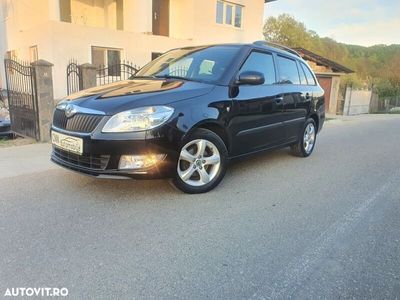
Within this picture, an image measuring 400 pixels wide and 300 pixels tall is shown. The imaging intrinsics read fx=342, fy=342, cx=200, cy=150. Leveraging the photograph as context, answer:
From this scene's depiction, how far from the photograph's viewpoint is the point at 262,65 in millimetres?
4992

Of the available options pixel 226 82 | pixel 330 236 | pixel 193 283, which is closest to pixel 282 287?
pixel 193 283

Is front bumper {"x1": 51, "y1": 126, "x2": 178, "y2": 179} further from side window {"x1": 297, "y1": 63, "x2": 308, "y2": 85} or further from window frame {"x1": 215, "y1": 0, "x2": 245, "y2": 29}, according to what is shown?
window frame {"x1": 215, "y1": 0, "x2": 245, "y2": 29}

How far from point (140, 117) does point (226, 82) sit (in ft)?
4.28

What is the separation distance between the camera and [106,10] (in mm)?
16422

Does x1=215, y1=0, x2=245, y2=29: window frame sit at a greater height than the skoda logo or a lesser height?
greater

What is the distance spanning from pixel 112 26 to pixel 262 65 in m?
13.4

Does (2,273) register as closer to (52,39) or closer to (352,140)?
(352,140)

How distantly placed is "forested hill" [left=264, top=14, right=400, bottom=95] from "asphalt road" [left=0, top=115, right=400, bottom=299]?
2322 cm

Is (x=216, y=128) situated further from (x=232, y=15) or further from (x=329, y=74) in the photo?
Answer: (x=329, y=74)

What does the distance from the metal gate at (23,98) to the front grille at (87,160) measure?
3.75 meters

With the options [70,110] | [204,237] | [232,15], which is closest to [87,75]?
[70,110]

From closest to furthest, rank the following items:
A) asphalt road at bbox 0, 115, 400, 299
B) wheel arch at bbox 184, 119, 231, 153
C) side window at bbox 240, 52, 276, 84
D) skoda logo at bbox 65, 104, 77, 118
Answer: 1. asphalt road at bbox 0, 115, 400, 299
2. skoda logo at bbox 65, 104, 77, 118
3. wheel arch at bbox 184, 119, 231, 153
4. side window at bbox 240, 52, 276, 84

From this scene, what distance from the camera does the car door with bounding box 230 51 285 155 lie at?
4484mm

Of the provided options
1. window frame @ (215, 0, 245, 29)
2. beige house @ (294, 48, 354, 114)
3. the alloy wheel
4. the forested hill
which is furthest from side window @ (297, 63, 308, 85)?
the forested hill
